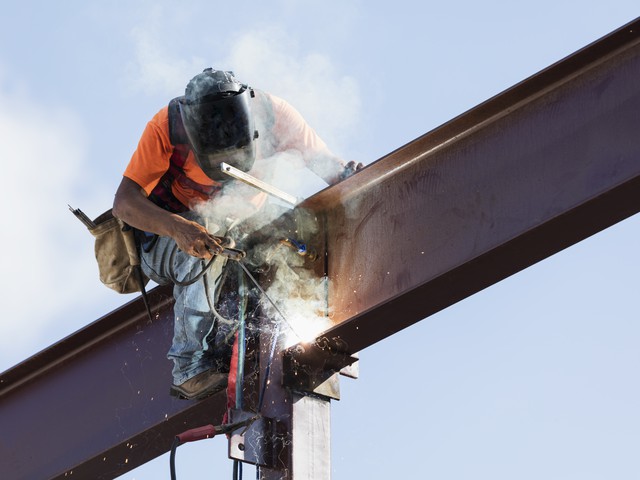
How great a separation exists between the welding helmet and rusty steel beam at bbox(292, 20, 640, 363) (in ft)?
1.37

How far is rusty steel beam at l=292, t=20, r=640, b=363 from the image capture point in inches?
185

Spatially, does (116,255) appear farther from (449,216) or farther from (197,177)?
(449,216)

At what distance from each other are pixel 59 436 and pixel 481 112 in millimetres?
2825

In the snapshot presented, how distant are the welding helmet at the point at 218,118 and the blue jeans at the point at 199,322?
48cm

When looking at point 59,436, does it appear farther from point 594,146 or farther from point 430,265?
point 594,146

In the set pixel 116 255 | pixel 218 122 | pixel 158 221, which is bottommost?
pixel 158 221

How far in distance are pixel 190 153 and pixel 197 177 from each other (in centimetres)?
11

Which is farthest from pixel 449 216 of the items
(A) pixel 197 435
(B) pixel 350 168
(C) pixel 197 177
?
(A) pixel 197 435

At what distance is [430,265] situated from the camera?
16.8ft

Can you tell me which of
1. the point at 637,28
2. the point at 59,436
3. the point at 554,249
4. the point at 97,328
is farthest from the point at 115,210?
the point at 637,28

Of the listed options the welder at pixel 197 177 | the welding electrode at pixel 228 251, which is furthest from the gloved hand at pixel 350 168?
the welding electrode at pixel 228 251

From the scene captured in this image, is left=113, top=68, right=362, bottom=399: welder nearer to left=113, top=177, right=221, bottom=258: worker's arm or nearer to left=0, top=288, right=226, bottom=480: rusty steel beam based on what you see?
left=113, top=177, right=221, bottom=258: worker's arm

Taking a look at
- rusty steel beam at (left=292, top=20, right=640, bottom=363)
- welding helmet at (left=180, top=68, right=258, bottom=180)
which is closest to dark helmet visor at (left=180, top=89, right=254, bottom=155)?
welding helmet at (left=180, top=68, right=258, bottom=180)

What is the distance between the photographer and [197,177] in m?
5.75
